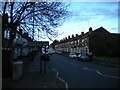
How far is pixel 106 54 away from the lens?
32844 mm

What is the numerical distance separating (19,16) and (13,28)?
1.21 metres

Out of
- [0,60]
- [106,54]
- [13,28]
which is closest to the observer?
[0,60]

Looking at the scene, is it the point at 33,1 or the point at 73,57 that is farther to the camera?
the point at 73,57

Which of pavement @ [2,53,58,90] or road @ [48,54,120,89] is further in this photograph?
road @ [48,54,120,89]

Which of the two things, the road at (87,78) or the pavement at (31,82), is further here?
the road at (87,78)

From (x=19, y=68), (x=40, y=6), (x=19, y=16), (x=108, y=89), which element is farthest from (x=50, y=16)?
(x=108, y=89)

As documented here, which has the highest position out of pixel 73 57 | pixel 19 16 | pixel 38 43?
pixel 19 16

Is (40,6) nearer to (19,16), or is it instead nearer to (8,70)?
(19,16)

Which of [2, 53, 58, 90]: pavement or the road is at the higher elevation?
[2, 53, 58, 90]: pavement

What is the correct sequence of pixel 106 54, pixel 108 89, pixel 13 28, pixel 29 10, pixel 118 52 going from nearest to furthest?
pixel 108 89
pixel 13 28
pixel 29 10
pixel 118 52
pixel 106 54

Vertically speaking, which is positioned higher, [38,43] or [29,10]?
[29,10]

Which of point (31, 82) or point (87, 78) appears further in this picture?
point (87, 78)

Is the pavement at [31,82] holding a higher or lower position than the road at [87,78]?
higher

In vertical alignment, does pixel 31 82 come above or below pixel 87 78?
above
